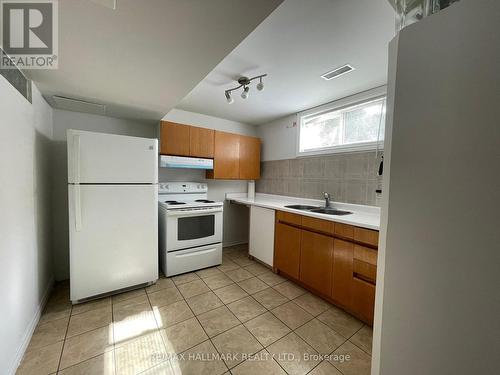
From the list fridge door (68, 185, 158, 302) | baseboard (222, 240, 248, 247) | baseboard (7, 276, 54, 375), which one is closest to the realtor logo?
fridge door (68, 185, 158, 302)

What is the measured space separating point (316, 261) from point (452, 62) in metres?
1.86

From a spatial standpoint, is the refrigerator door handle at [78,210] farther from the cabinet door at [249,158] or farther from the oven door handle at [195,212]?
the cabinet door at [249,158]

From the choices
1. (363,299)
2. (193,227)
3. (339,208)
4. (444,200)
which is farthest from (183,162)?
(444,200)

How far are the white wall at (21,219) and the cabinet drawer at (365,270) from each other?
7.82 feet

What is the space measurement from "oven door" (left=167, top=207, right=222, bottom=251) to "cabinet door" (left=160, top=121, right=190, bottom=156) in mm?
829

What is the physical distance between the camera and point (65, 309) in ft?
5.95

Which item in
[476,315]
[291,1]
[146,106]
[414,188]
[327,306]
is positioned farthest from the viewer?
[146,106]

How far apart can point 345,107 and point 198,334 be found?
2.83 metres

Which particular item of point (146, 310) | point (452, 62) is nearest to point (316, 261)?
point (146, 310)

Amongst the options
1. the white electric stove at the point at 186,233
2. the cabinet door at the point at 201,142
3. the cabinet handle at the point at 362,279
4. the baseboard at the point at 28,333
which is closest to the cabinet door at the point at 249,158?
the cabinet door at the point at 201,142

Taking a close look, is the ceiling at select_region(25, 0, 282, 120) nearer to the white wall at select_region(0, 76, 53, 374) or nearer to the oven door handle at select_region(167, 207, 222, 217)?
the white wall at select_region(0, 76, 53, 374)

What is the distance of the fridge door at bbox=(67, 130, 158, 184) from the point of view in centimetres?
179

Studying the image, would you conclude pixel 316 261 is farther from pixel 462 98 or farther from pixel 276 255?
pixel 462 98

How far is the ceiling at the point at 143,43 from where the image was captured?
891 millimetres
